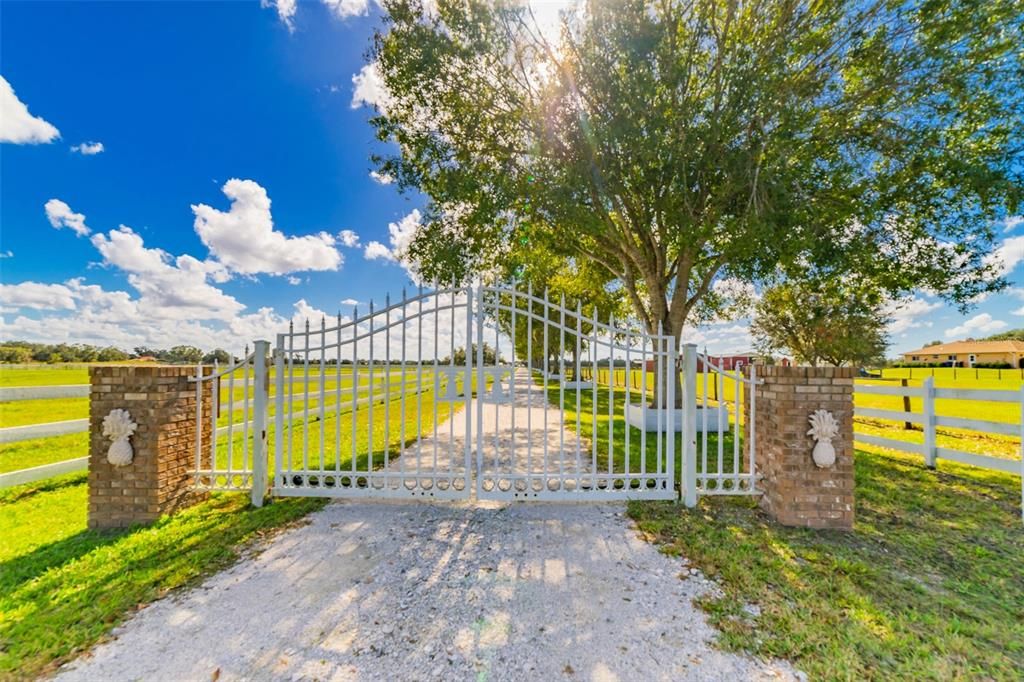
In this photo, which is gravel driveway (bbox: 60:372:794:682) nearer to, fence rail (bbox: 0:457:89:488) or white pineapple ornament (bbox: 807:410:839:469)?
white pineapple ornament (bbox: 807:410:839:469)

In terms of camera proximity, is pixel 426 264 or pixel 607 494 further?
pixel 426 264

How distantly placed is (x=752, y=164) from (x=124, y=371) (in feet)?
27.1

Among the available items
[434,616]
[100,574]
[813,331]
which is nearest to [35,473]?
[100,574]

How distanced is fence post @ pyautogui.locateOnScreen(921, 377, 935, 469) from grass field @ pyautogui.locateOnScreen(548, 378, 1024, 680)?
49.3 inches

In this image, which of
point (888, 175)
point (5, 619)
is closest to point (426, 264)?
point (5, 619)

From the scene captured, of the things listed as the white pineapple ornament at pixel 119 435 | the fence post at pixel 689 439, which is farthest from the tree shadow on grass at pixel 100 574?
the fence post at pixel 689 439

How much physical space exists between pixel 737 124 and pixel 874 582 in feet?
20.5

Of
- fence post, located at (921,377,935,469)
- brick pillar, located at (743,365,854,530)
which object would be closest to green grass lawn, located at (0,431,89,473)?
brick pillar, located at (743,365,854,530)

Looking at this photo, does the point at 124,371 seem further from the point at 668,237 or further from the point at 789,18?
the point at 789,18

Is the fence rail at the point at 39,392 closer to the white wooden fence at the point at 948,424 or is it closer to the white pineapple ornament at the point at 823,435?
the white pineapple ornament at the point at 823,435

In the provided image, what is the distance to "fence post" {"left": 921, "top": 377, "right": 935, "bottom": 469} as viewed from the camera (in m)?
6.21

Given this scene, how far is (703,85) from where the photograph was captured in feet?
22.8

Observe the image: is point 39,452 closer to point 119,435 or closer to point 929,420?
point 119,435

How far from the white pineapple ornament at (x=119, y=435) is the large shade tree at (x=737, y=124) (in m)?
5.37
